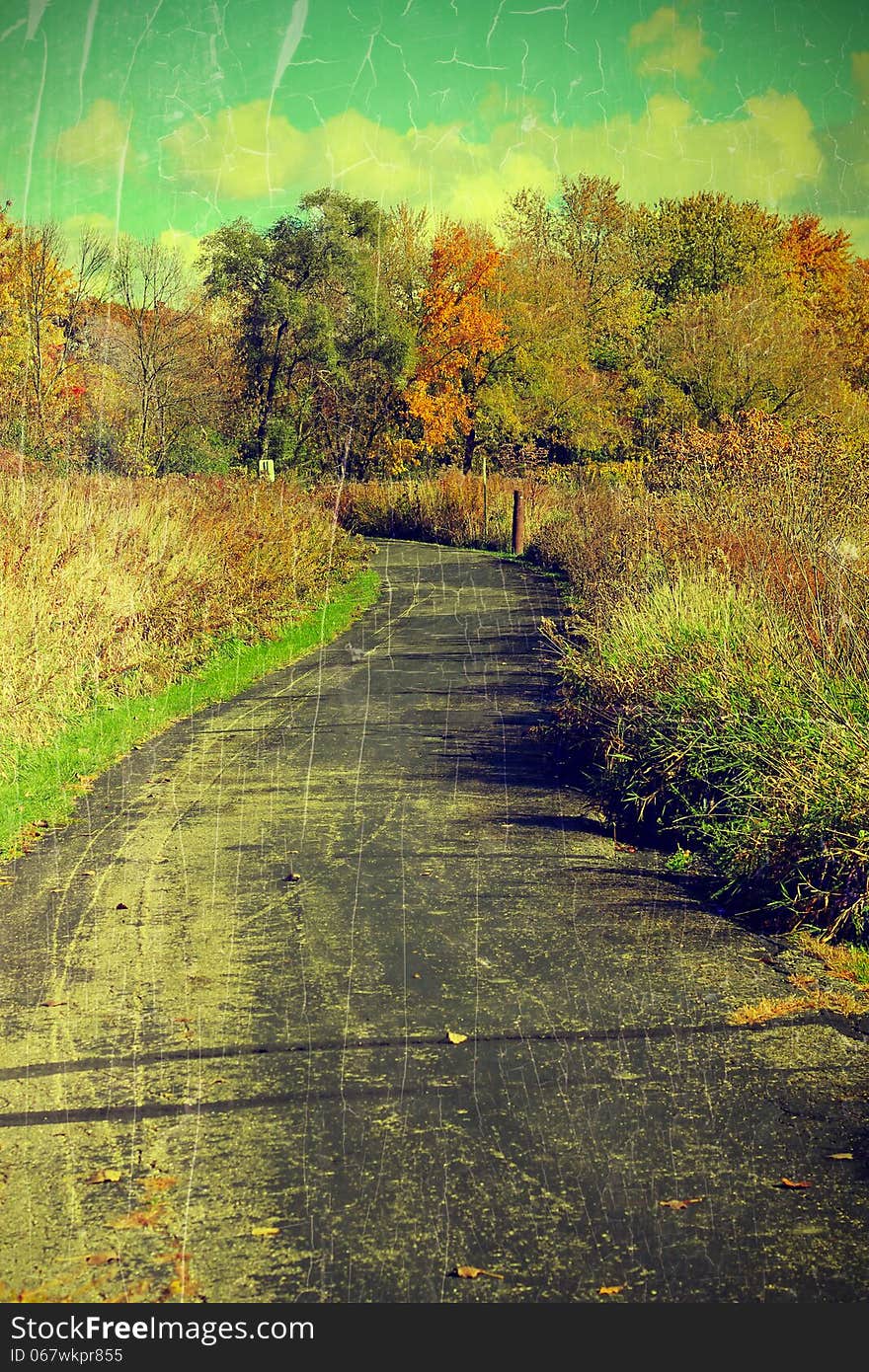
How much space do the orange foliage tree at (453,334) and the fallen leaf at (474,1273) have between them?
50.5m

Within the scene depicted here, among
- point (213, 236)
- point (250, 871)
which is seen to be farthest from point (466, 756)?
point (213, 236)

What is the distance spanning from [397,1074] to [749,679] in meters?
4.74

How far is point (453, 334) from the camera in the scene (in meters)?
52.5

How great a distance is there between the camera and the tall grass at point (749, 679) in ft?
24.5

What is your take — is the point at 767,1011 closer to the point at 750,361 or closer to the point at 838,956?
the point at 838,956

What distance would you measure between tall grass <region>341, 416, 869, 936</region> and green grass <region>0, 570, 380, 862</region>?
12.4 feet

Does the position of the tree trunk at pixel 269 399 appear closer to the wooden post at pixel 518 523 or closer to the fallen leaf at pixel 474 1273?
the wooden post at pixel 518 523

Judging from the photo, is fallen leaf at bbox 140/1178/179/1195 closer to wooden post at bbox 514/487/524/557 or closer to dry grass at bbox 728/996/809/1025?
dry grass at bbox 728/996/809/1025

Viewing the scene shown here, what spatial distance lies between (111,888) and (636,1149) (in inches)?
157

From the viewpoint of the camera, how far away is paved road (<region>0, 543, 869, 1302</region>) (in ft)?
12.6

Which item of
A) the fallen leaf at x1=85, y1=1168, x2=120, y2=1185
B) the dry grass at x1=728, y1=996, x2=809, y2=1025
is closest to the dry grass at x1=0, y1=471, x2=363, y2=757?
the dry grass at x1=728, y1=996, x2=809, y2=1025

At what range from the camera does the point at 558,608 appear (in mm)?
22500

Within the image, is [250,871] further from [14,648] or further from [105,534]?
[105,534]

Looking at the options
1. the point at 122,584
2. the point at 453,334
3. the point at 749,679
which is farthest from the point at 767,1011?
the point at 453,334
